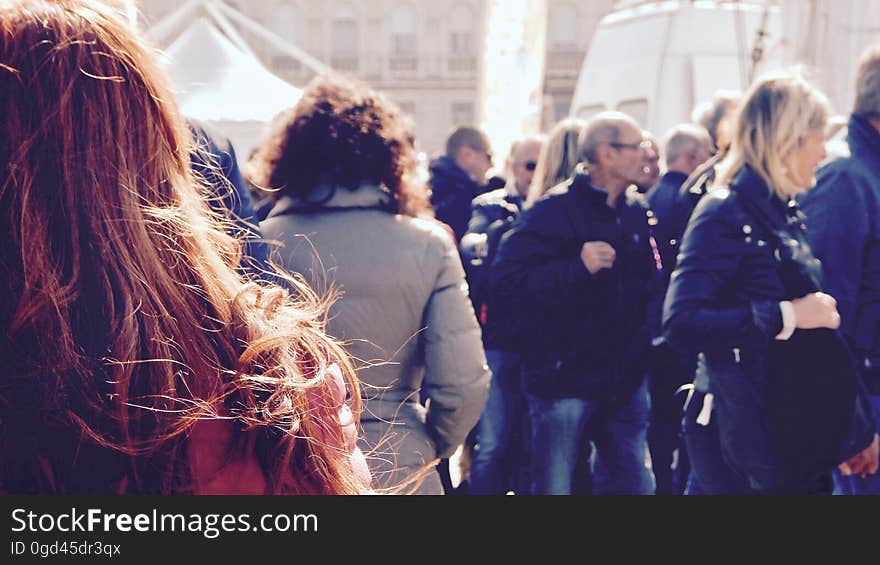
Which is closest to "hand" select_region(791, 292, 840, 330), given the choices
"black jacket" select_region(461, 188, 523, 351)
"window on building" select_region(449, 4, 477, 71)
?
"black jacket" select_region(461, 188, 523, 351)

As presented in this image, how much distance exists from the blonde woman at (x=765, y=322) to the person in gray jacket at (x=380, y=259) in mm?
707

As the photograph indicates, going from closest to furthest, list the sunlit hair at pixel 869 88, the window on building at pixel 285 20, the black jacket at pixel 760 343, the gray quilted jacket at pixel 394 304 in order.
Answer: the gray quilted jacket at pixel 394 304
the black jacket at pixel 760 343
the sunlit hair at pixel 869 88
the window on building at pixel 285 20

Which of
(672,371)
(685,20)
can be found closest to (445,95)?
(685,20)

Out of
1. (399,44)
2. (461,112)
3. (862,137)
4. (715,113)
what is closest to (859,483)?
(862,137)

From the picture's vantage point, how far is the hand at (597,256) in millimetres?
3941

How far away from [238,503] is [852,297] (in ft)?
8.97

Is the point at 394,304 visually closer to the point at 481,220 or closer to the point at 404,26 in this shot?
the point at 481,220

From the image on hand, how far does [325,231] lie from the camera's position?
2879 mm

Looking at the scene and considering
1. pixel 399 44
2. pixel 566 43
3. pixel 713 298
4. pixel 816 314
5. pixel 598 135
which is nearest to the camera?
pixel 816 314

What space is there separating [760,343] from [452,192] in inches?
129

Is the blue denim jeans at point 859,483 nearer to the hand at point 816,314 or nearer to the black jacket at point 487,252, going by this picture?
the hand at point 816,314

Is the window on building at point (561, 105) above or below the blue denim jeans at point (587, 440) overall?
below

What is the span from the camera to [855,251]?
342 cm

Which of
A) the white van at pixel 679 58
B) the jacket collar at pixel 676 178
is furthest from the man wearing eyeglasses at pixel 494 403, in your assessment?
the white van at pixel 679 58
